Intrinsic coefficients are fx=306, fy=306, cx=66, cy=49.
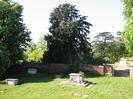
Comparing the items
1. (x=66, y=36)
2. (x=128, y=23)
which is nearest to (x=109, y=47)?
(x=66, y=36)

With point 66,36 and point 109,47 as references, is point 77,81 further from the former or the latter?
point 109,47

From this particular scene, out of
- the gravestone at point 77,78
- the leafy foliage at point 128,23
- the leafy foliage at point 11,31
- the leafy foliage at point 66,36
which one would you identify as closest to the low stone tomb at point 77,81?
the gravestone at point 77,78

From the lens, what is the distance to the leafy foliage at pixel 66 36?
4728 cm

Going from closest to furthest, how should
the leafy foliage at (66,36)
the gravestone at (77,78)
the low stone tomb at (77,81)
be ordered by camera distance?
the low stone tomb at (77,81)
the gravestone at (77,78)
the leafy foliage at (66,36)

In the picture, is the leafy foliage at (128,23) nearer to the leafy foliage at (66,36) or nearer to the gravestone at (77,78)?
the gravestone at (77,78)

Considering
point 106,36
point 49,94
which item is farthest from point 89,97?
point 106,36

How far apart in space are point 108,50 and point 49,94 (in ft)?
189

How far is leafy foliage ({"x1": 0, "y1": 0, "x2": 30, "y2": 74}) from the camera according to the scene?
3894cm

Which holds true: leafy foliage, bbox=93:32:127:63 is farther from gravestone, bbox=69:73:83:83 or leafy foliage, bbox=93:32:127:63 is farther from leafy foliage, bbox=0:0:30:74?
gravestone, bbox=69:73:83:83

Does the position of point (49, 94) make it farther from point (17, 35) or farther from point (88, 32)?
point (88, 32)

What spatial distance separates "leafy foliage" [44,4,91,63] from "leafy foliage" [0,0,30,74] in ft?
20.5

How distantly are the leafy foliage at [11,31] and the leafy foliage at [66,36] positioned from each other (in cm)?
625

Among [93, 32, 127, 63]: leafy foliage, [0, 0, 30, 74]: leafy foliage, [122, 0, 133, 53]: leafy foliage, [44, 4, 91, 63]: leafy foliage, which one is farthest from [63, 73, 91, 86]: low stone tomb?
[93, 32, 127, 63]: leafy foliage

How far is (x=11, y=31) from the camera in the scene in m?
40.4
